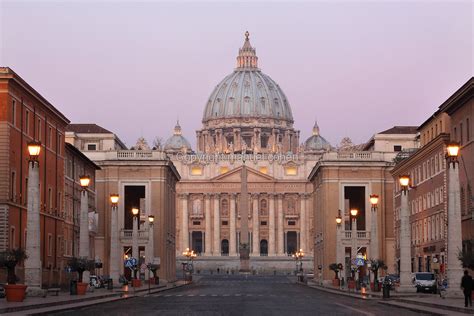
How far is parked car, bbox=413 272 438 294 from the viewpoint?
77.4m

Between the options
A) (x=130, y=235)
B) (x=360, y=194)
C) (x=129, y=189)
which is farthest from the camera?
(x=360, y=194)

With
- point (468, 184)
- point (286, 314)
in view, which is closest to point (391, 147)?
point (468, 184)

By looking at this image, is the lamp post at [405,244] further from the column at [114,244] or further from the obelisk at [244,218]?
the obelisk at [244,218]

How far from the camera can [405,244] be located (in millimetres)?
65375

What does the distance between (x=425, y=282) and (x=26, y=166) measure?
27181 millimetres

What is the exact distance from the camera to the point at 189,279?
135500 millimetres

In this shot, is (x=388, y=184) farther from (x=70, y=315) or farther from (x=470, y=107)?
(x=70, y=315)

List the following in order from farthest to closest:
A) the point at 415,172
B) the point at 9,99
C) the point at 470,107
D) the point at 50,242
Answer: the point at 415,172 < the point at 50,242 < the point at 470,107 < the point at 9,99

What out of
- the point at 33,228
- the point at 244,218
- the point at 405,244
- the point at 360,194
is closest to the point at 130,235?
the point at 360,194

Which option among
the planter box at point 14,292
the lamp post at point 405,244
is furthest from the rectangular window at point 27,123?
the planter box at point 14,292

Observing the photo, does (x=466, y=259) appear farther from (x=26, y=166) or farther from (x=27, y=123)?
(x=27, y=123)

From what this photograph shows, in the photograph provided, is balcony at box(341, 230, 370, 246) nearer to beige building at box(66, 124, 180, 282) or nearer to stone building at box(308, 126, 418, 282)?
stone building at box(308, 126, 418, 282)

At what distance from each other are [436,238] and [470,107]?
21.6 metres

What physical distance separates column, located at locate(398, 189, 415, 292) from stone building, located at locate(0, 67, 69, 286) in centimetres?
2181
